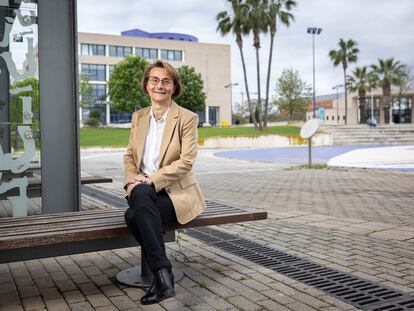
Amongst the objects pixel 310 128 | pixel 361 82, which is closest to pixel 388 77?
pixel 361 82

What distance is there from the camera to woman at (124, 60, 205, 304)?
348 cm

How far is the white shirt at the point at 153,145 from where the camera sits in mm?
3773

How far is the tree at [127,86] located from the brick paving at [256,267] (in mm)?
51701

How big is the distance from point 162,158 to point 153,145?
15 cm

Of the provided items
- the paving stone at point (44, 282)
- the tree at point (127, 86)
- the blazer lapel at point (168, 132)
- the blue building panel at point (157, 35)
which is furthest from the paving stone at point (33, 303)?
the blue building panel at point (157, 35)

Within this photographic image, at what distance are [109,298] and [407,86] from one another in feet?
257

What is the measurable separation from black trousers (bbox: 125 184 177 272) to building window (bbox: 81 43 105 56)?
78.4m

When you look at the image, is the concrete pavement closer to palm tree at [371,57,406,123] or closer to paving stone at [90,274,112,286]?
paving stone at [90,274,112,286]

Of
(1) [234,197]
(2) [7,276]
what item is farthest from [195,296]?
(1) [234,197]

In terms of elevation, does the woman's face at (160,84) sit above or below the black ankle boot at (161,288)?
above

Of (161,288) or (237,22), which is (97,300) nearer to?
(161,288)

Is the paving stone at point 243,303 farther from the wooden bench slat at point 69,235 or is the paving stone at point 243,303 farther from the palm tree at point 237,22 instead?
the palm tree at point 237,22

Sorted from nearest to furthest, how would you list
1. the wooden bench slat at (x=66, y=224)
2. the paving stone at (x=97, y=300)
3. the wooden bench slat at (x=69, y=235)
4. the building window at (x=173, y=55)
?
the wooden bench slat at (x=69, y=235) → the wooden bench slat at (x=66, y=224) → the paving stone at (x=97, y=300) → the building window at (x=173, y=55)

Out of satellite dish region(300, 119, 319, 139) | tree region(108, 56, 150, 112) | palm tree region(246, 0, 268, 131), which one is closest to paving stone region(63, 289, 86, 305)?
satellite dish region(300, 119, 319, 139)
